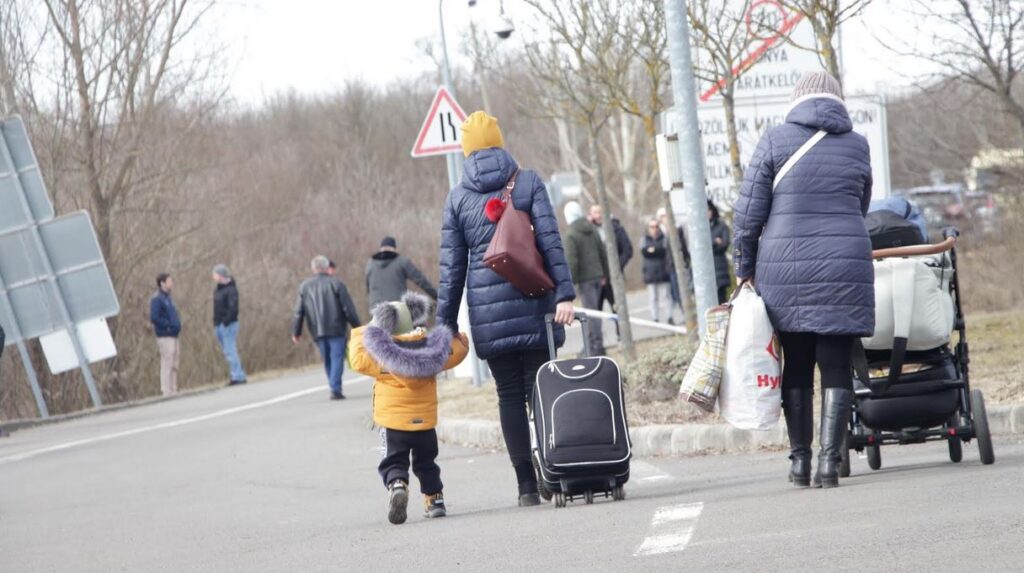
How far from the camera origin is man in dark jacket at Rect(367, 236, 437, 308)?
18.8 metres

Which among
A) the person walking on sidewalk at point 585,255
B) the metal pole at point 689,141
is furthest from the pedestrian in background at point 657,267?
the metal pole at point 689,141

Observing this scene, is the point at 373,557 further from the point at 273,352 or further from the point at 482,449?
the point at 273,352

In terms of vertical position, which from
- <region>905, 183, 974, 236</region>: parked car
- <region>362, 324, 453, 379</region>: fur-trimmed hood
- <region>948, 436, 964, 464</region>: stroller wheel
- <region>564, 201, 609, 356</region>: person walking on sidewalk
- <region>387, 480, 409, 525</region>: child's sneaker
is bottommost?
<region>905, 183, 974, 236</region>: parked car

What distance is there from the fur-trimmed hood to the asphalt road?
833 mm

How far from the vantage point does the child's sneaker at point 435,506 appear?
28.6 ft

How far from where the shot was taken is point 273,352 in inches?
1427

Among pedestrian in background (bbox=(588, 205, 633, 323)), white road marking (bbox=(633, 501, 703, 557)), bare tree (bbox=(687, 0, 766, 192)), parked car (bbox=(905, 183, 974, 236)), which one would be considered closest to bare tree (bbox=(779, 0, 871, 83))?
bare tree (bbox=(687, 0, 766, 192))

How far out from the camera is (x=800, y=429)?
782cm

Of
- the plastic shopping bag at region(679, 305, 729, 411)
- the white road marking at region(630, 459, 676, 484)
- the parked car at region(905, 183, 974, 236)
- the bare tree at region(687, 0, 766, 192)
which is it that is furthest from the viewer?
the parked car at region(905, 183, 974, 236)

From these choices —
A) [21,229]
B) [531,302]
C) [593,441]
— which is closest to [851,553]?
[593,441]

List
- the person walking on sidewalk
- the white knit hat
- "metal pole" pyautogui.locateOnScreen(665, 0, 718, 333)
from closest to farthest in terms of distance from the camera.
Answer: the white knit hat < "metal pole" pyautogui.locateOnScreen(665, 0, 718, 333) < the person walking on sidewalk

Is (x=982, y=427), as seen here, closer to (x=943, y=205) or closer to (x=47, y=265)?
(x=47, y=265)

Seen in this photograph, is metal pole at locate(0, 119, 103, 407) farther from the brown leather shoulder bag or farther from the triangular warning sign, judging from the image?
the brown leather shoulder bag

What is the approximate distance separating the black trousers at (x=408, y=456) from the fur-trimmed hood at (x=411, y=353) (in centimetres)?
37
